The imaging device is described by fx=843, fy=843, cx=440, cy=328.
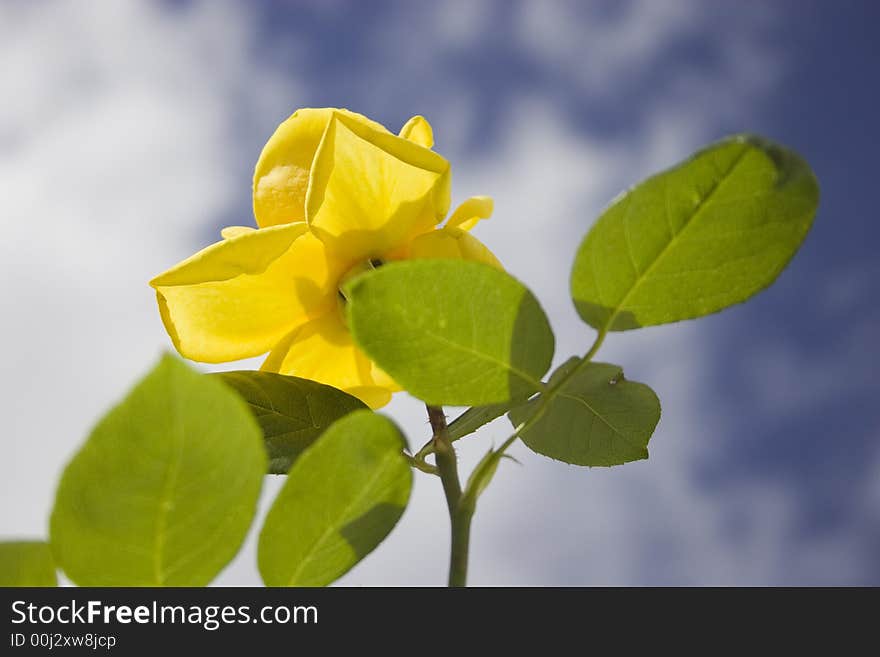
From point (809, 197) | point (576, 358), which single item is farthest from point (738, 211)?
point (576, 358)

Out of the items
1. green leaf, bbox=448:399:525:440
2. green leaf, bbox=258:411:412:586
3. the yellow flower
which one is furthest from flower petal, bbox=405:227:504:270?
green leaf, bbox=258:411:412:586

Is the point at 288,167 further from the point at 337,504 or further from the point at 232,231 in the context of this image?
the point at 337,504

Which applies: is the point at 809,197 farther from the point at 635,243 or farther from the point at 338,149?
the point at 338,149

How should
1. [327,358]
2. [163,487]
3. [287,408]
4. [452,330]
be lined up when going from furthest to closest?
1. [327,358]
2. [287,408]
3. [452,330]
4. [163,487]

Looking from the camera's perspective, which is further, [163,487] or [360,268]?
[360,268]

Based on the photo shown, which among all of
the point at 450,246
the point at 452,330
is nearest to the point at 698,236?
the point at 452,330

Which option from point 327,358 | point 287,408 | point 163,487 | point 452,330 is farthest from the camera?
point 327,358

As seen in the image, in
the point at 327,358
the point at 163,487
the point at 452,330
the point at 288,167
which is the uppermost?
the point at 288,167
